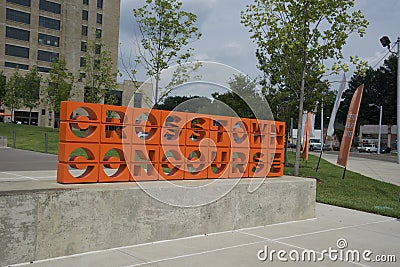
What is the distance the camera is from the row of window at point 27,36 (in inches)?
2579

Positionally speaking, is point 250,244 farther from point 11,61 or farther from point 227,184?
point 11,61

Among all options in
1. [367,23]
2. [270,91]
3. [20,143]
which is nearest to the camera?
[367,23]

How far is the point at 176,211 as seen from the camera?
6.59 metres

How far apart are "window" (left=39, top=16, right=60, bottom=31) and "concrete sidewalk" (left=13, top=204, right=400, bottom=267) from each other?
6811 cm

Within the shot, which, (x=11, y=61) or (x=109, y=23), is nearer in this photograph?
(x=11, y=61)

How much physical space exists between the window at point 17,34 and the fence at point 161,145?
212ft

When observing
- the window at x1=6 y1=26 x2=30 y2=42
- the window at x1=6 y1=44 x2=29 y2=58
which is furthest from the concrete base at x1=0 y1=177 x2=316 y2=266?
the window at x1=6 y1=26 x2=30 y2=42

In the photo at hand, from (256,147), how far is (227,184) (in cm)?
126

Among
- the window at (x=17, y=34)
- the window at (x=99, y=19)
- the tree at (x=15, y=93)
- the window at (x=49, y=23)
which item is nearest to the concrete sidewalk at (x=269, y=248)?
the tree at (x=15, y=93)

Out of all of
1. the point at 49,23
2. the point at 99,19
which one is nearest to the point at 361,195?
the point at 49,23

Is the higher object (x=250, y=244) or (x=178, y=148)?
(x=178, y=148)

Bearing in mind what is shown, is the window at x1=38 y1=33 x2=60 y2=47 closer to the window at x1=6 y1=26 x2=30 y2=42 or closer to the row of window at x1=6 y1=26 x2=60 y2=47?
the row of window at x1=6 y1=26 x2=60 y2=47

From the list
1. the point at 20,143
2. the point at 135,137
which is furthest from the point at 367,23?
the point at 20,143

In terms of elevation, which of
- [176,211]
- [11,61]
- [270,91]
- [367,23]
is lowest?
[176,211]
